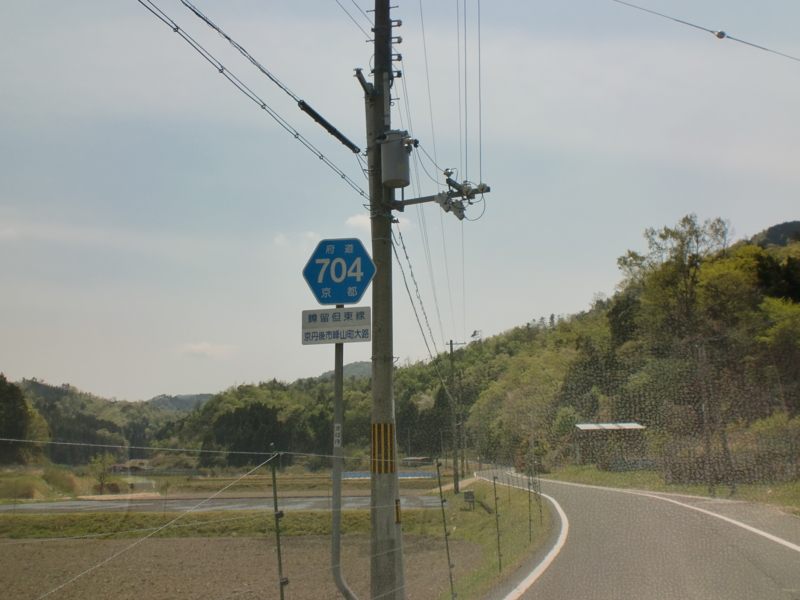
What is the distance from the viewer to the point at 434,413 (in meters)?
75.2

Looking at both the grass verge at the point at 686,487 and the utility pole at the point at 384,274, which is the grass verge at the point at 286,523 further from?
the utility pole at the point at 384,274

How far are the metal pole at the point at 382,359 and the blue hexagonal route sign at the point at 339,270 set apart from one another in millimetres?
1291

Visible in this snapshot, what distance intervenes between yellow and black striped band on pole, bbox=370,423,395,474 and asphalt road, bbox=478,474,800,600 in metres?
1.92

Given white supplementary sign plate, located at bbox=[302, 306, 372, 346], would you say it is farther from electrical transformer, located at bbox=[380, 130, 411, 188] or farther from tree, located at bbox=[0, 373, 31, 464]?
tree, located at bbox=[0, 373, 31, 464]

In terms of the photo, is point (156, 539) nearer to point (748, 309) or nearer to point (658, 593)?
point (658, 593)

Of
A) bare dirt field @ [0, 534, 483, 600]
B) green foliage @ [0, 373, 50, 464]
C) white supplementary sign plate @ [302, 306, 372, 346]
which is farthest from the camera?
green foliage @ [0, 373, 50, 464]

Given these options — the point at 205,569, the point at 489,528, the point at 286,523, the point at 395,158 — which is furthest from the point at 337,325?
the point at 286,523

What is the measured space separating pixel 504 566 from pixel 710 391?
34.9 meters

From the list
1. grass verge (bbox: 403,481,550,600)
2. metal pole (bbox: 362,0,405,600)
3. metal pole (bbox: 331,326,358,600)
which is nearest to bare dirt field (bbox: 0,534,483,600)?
grass verge (bbox: 403,481,550,600)

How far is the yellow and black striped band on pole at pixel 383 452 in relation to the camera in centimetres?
652

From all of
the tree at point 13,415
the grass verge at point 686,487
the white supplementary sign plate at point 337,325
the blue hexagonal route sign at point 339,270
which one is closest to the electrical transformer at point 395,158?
the blue hexagonal route sign at point 339,270

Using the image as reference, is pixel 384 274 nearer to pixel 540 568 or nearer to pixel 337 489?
pixel 337 489

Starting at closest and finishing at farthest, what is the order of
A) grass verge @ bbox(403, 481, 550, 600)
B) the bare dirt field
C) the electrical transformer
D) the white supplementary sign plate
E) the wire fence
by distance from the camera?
the white supplementary sign plate
the electrical transformer
grass verge @ bbox(403, 481, 550, 600)
the wire fence
the bare dirt field

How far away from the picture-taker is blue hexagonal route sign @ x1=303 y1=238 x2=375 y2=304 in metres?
5.63
